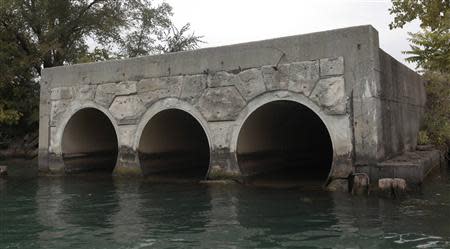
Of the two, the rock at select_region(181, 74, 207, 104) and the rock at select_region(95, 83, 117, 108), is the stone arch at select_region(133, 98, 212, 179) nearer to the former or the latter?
the rock at select_region(181, 74, 207, 104)

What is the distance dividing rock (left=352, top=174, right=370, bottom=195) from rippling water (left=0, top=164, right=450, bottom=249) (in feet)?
0.82

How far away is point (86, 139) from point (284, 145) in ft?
20.2

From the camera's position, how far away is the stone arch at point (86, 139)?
A: 12.8m

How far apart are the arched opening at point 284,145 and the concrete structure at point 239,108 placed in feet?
0.17

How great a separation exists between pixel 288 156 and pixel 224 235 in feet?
28.0

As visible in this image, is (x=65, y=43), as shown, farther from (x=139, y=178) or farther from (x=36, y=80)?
(x=139, y=178)

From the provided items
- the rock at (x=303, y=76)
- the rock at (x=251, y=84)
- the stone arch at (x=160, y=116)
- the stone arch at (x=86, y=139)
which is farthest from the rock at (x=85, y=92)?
the rock at (x=303, y=76)

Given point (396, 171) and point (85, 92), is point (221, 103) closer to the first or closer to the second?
point (396, 171)

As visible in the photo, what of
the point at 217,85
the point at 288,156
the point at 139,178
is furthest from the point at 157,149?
the point at 288,156

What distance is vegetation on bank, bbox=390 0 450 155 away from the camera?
799cm

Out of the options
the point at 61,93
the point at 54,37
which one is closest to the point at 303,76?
the point at 61,93

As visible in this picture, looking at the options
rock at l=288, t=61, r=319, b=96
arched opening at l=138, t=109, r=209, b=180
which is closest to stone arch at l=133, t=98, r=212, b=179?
arched opening at l=138, t=109, r=209, b=180

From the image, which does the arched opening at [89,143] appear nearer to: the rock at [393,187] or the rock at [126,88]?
the rock at [126,88]

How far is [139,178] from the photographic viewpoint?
11.7 meters
